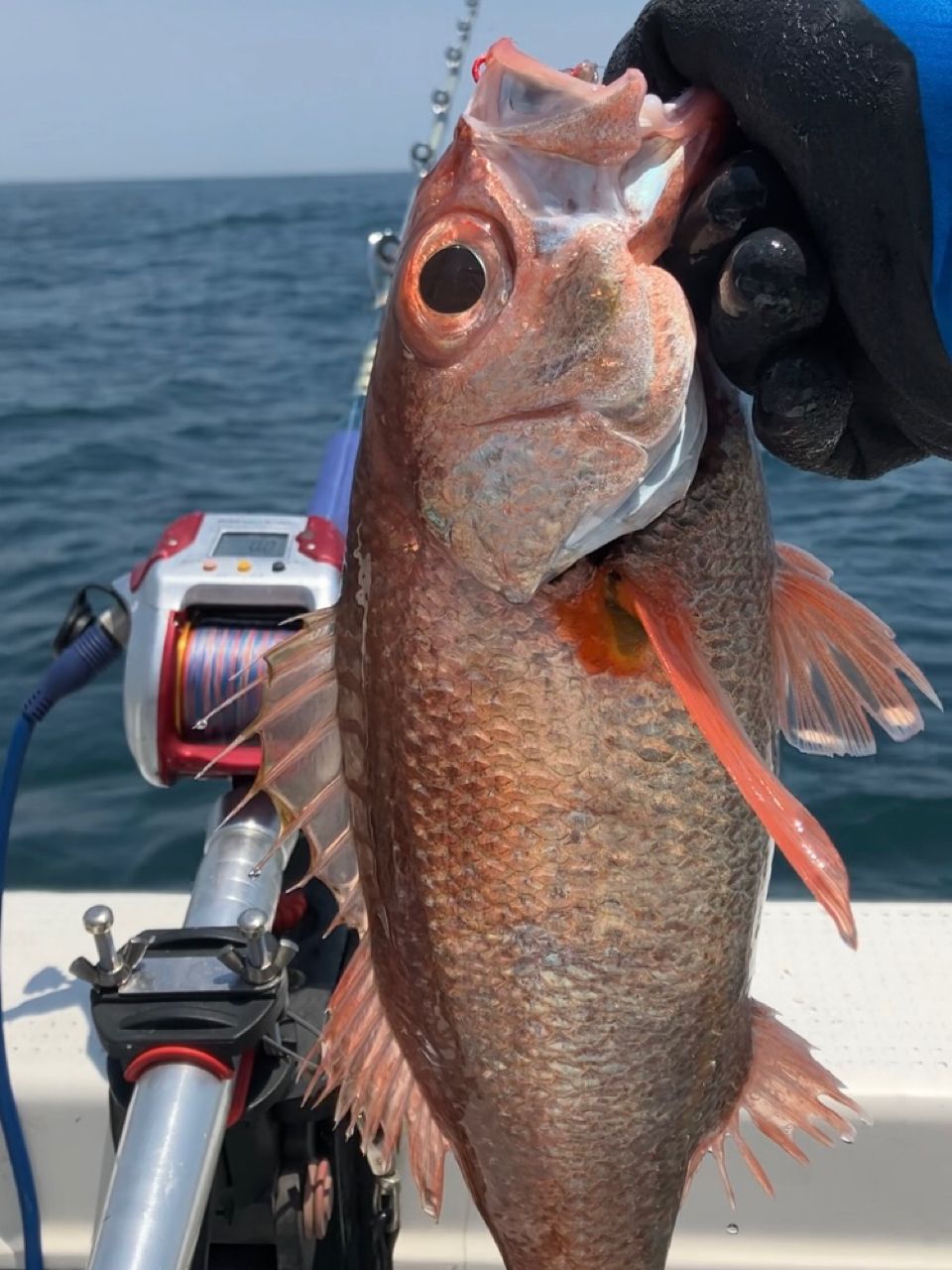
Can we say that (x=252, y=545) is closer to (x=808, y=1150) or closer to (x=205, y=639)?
(x=205, y=639)

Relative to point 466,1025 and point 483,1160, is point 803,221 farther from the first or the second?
point 483,1160

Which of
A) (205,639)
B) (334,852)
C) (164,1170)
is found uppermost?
(334,852)

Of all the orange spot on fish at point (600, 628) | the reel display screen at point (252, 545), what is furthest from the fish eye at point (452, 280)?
the reel display screen at point (252, 545)

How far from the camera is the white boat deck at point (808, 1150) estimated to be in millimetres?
2742

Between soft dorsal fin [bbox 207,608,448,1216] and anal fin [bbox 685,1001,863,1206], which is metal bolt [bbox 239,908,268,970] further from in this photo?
anal fin [bbox 685,1001,863,1206]

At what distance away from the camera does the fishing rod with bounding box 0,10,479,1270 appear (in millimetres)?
1912

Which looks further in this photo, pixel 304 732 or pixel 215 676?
pixel 215 676

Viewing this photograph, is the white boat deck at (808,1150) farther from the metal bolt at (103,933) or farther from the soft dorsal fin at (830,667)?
the soft dorsal fin at (830,667)

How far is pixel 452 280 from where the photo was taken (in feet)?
4.49

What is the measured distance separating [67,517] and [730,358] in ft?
29.2

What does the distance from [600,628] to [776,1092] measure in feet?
2.72

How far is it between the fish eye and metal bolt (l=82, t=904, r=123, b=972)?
116cm

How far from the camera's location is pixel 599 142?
127cm

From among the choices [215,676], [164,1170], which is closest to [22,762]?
[215,676]
